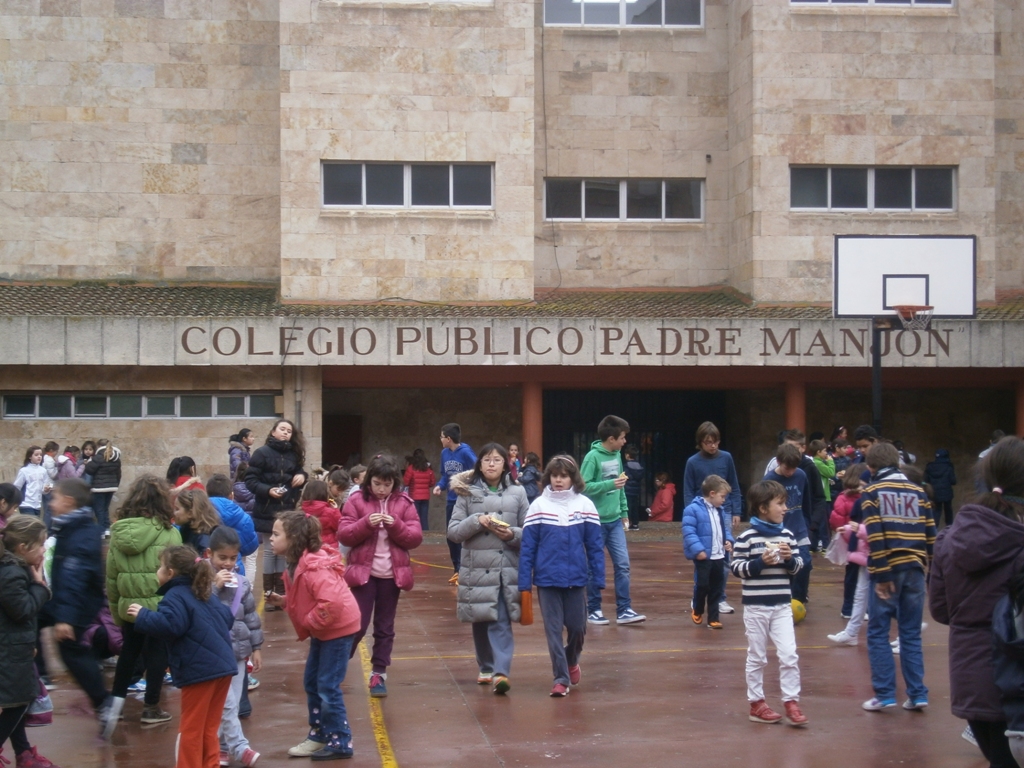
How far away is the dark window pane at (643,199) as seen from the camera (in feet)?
91.6

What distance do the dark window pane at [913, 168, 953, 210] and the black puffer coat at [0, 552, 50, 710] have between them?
2314 cm

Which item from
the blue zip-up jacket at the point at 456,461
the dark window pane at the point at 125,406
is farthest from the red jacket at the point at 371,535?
the dark window pane at the point at 125,406

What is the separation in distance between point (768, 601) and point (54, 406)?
63.1 feet

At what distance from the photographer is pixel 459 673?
993 cm

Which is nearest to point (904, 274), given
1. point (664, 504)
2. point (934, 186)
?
point (934, 186)

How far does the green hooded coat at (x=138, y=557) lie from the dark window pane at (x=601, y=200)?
20.6 meters

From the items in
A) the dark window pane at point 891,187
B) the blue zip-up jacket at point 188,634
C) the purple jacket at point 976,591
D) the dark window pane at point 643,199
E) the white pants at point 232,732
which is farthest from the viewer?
the dark window pane at point 643,199

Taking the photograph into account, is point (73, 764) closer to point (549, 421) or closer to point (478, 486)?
point (478, 486)

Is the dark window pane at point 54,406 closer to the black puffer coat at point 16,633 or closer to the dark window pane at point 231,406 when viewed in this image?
the dark window pane at point 231,406

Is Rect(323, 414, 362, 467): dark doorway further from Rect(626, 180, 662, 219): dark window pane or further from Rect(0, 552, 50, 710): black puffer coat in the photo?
Rect(0, 552, 50, 710): black puffer coat

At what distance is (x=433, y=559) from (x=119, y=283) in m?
11.4

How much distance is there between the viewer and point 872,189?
2662 centimetres

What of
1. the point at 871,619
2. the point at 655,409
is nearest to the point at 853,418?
the point at 655,409

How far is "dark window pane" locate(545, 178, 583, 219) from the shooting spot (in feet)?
91.1
